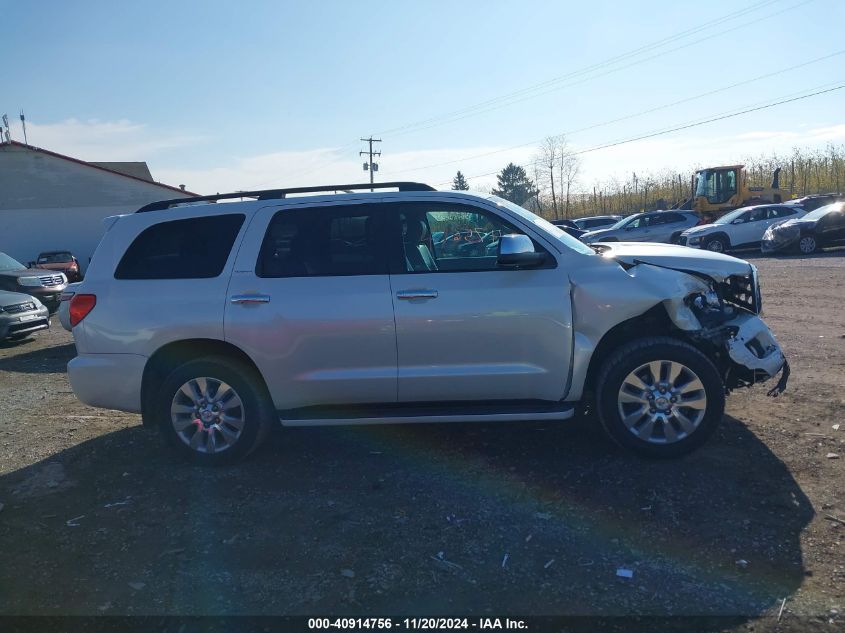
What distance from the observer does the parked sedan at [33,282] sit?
1424 centimetres

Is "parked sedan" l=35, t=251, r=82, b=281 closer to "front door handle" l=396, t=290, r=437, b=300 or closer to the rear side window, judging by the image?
the rear side window

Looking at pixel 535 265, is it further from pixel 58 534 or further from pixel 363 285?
pixel 58 534

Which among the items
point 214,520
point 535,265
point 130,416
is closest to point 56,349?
point 130,416

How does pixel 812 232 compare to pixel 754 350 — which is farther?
pixel 812 232

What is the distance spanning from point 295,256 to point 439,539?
7.46ft

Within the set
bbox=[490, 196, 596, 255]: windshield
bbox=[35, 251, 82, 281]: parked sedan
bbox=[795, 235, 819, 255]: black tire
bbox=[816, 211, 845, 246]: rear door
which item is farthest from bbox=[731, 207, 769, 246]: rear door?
bbox=[35, 251, 82, 281]: parked sedan

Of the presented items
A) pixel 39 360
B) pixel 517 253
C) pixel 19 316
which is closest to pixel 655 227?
pixel 19 316

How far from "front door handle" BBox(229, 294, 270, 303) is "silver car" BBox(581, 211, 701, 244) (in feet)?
70.6

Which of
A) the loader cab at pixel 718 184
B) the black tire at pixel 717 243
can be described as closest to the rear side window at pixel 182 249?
the black tire at pixel 717 243

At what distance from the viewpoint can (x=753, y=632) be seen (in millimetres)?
2832

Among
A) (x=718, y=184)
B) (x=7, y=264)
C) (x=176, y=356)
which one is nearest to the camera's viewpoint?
(x=176, y=356)

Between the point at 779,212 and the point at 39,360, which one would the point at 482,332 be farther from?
the point at 779,212

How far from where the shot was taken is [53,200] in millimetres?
32906

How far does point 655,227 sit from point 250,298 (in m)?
22.9
